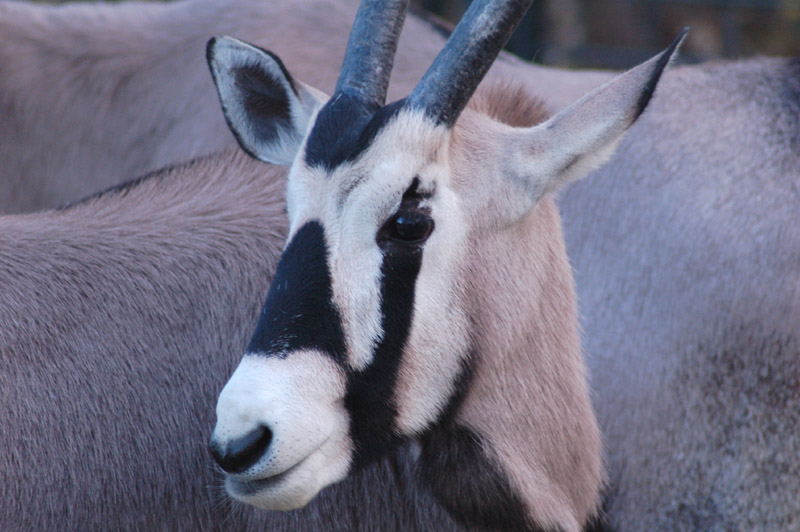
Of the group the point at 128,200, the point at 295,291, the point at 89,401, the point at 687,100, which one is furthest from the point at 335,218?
the point at 687,100

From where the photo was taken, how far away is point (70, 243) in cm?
297

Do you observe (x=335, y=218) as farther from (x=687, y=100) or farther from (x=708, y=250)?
(x=687, y=100)

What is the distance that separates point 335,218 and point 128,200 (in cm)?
116

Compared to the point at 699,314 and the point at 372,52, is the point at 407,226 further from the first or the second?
the point at 699,314

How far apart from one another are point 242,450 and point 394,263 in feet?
1.92

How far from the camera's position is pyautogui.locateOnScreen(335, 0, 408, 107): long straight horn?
2705 millimetres

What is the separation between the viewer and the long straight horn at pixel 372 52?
2.71m

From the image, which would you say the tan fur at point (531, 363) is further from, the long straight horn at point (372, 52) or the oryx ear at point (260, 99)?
the oryx ear at point (260, 99)

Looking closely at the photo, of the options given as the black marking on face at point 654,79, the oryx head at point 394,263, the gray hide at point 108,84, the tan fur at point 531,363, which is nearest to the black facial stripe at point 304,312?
the oryx head at point 394,263

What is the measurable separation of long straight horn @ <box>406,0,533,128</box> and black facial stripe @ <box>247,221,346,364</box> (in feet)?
1.53

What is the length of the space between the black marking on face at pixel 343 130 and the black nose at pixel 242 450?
0.71m

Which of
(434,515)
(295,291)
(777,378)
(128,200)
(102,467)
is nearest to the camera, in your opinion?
(295,291)

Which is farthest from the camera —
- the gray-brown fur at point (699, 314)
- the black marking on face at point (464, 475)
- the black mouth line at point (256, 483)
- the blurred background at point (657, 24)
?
the blurred background at point (657, 24)

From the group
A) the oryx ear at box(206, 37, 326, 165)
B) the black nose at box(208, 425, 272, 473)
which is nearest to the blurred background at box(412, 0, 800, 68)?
the oryx ear at box(206, 37, 326, 165)
